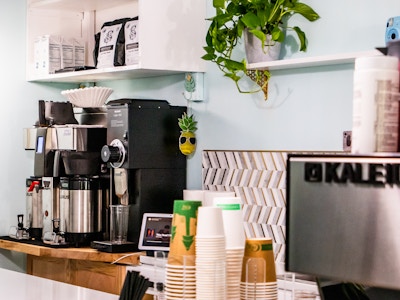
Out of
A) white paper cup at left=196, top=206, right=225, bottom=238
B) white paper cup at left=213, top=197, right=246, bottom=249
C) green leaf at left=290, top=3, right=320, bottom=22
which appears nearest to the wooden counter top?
green leaf at left=290, top=3, right=320, bottom=22

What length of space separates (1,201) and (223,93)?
1720 millimetres

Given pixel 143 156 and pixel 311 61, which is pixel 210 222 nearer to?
pixel 311 61

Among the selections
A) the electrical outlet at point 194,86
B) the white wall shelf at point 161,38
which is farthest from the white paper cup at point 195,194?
Result: the white wall shelf at point 161,38

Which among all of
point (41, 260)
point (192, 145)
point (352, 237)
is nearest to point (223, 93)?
point (192, 145)

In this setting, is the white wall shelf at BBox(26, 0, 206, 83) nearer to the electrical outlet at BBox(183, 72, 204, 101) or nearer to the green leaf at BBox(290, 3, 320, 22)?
the electrical outlet at BBox(183, 72, 204, 101)

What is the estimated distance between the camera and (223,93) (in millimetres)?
3928

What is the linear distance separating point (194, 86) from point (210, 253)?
2589 millimetres

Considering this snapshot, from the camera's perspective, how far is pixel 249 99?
12.3ft

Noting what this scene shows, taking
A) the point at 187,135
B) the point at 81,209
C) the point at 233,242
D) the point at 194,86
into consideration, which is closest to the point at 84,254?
the point at 81,209

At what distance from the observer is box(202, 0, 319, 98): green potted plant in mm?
3375

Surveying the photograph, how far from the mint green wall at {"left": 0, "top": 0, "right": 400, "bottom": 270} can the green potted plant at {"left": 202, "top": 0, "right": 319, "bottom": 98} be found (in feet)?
0.24

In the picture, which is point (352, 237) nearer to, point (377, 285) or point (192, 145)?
point (377, 285)

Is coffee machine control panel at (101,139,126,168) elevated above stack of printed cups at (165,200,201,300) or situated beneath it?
elevated above

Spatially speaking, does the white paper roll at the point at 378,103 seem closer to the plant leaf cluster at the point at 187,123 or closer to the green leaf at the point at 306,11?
the green leaf at the point at 306,11
